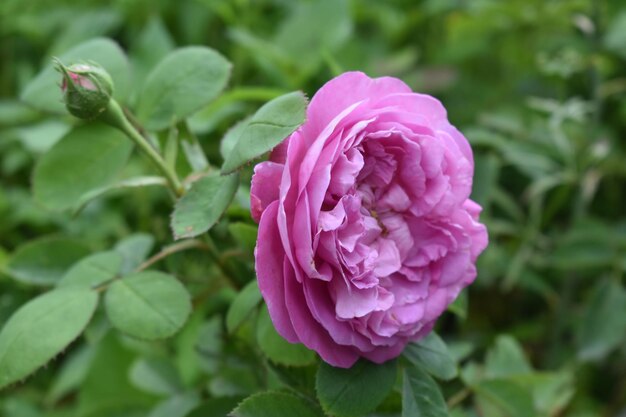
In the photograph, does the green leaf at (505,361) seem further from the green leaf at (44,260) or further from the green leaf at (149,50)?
the green leaf at (149,50)

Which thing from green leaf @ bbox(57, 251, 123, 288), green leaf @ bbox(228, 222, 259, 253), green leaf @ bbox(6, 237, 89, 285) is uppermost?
green leaf @ bbox(228, 222, 259, 253)

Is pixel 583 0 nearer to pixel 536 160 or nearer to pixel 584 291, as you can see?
pixel 536 160

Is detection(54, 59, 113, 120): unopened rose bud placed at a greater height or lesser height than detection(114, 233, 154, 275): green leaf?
greater

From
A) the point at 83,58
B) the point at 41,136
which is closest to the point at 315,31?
the point at 41,136

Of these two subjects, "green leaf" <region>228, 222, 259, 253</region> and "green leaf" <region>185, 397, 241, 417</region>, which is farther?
"green leaf" <region>185, 397, 241, 417</region>

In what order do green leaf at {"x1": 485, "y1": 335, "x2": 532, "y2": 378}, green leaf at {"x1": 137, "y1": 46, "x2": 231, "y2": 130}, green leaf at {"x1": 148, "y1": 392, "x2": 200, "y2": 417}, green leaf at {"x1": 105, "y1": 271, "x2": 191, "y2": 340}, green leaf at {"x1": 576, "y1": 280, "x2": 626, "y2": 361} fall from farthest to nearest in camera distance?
green leaf at {"x1": 576, "y1": 280, "x2": 626, "y2": 361}
green leaf at {"x1": 485, "y1": 335, "x2": 532, "y2": 378}
green leaf at {"x1": 148, "y1": 392, "x2": 200, "y2": 417}
green leaf at {"x1": 137, "y1": 46, "x2": 231, "y2": 130}
green leaf at {"x1": 105, "y1": 271, "x2": 191, "y2": 340}

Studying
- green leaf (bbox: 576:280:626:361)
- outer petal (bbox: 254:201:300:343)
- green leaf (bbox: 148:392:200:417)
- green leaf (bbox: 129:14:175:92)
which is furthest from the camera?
green leaf (bbox: 129:14:175:92)

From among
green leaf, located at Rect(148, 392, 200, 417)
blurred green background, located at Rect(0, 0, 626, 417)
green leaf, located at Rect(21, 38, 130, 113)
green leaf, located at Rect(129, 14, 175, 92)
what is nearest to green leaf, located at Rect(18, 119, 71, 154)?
blurred green background, located at Rect(0, 0, 626, 417)

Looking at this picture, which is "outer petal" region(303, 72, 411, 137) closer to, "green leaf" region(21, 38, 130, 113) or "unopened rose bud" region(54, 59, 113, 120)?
"unopened rose bud" region(54, 59, 113, 120)
